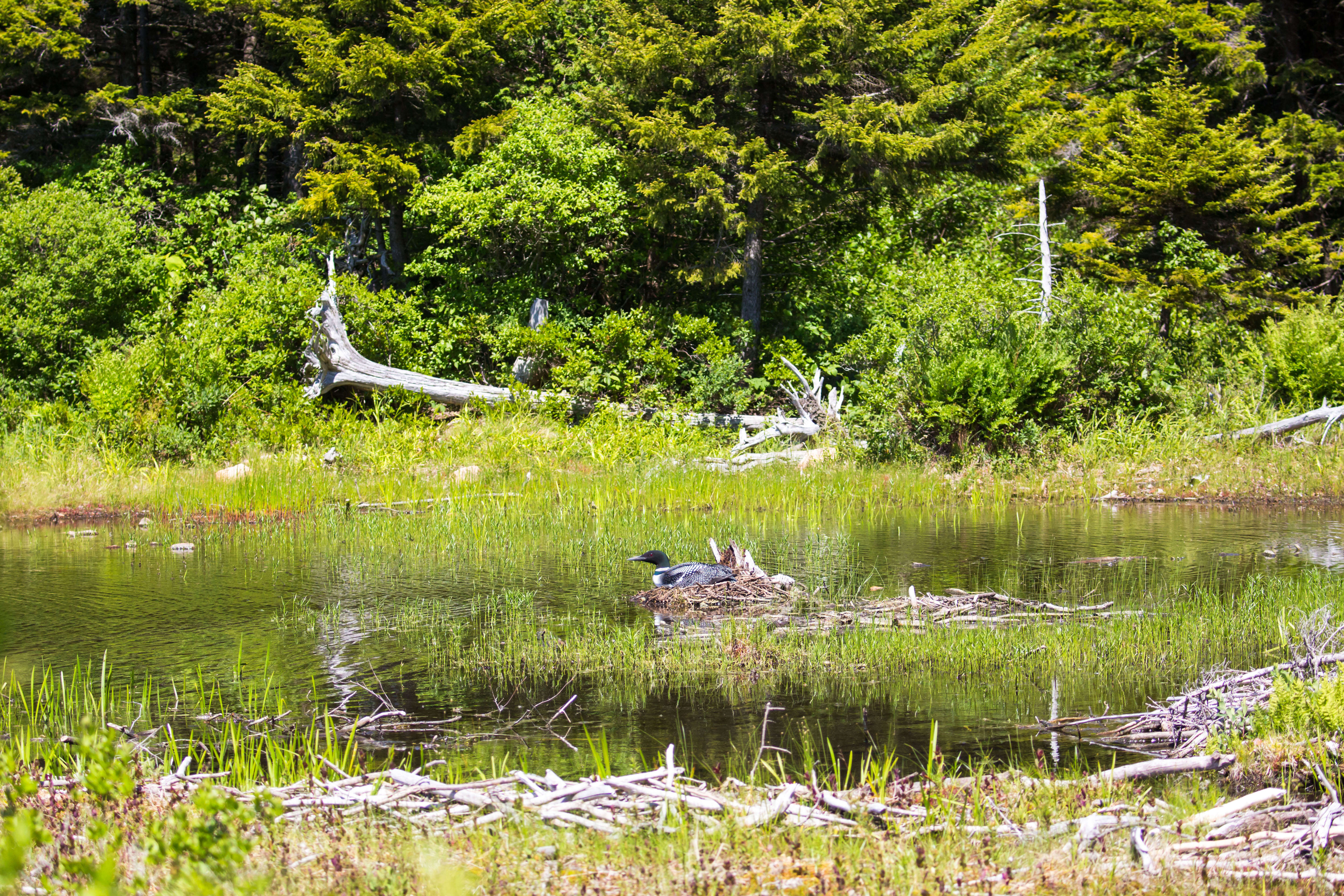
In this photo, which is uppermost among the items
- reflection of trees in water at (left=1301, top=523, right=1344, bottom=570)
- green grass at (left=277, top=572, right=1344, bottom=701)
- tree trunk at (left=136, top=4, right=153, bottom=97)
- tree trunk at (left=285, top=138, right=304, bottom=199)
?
tree trunk at (left=136, top=4, right=153, bottom=97)

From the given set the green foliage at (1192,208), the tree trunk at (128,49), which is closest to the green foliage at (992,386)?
the green foliage at (1192,208)

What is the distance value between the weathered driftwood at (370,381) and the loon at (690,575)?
11208 millimetres

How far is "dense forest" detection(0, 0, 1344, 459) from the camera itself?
768 inches

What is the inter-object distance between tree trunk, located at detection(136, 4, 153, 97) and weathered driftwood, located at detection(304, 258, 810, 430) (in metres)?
8.59

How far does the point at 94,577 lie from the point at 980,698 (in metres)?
8.90

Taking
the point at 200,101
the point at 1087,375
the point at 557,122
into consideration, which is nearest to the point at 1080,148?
the point at 1087,375

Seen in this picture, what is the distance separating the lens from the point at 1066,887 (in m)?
3.93

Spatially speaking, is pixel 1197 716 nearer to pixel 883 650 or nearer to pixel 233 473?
pixel 883 650

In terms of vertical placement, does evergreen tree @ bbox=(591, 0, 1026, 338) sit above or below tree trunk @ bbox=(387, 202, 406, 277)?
above

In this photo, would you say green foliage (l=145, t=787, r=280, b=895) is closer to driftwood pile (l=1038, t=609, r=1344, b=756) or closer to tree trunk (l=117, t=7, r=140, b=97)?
driftwood pile (l=1038, t=609, r=1344, b=756)

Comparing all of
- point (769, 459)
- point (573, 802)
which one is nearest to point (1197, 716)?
point (573, 802)

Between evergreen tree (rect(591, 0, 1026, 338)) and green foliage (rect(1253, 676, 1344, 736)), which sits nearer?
green foliage (rect(1253, 676, 1344, 736))

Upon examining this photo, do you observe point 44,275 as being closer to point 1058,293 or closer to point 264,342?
point 264,342

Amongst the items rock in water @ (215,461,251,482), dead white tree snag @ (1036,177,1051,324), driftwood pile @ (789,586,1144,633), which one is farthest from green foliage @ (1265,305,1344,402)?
rock in water @ (215,461,251,482)
